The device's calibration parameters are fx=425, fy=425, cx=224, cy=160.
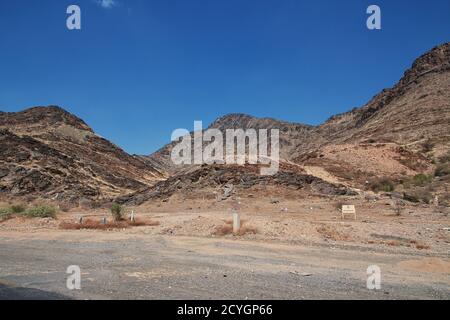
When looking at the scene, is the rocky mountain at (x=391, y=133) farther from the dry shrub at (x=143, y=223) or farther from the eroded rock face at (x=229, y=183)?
the dry shrub at (x=143, y=223)

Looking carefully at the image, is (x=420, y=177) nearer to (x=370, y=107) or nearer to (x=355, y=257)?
(x=355, y=257)

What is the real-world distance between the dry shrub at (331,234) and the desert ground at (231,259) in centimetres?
4

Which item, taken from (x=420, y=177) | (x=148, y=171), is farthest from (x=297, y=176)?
(x=148, y=171)

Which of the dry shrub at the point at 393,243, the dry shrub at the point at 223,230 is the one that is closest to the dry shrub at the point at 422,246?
the dry shrub at the point at 393,243

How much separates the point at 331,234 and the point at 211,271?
24.7 ft

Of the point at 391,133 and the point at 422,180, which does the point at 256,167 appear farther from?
the point at 391,133

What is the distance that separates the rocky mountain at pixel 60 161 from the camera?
46.4 m

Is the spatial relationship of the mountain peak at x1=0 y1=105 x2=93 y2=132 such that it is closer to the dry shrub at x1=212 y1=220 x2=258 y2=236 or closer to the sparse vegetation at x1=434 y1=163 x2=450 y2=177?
the sparse vegetation at x1=434 y1=163 x2=450 y2=177

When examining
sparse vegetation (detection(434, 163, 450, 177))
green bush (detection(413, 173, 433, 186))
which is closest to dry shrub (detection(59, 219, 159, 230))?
green bush (detection(413, 173, 433, 186))

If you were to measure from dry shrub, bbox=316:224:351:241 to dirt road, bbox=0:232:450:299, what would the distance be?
7.19ft

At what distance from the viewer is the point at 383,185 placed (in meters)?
38.4

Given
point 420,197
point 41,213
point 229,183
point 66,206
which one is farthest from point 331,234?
point 66,206

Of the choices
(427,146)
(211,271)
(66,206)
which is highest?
(427,146)

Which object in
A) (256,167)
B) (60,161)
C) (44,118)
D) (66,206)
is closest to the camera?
(256,167)
